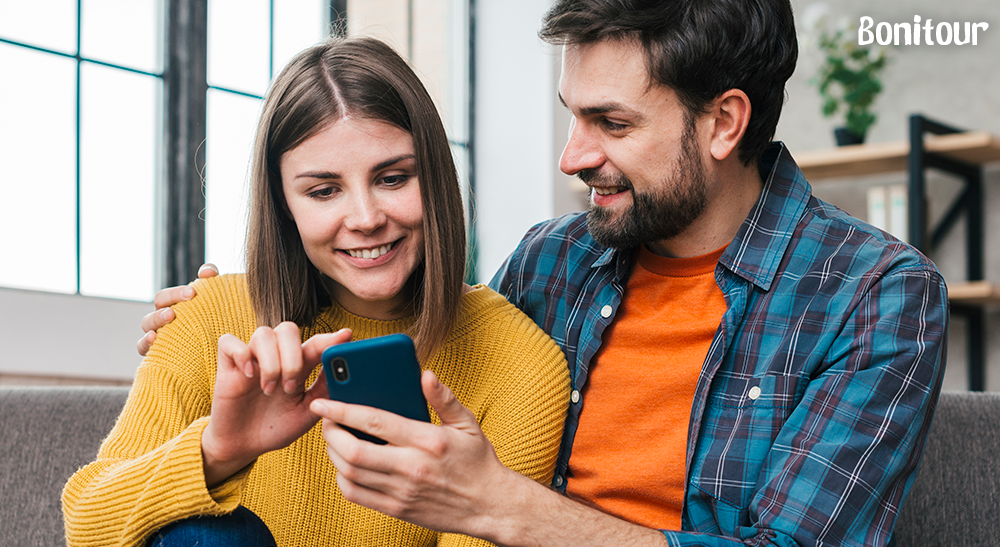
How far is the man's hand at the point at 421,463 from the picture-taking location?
A: 82cm

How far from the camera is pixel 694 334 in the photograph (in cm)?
124

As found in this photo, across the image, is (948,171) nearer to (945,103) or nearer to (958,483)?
A: (945,103)

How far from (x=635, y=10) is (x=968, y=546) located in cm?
94

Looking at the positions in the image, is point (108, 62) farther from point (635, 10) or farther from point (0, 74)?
point (635, 10)

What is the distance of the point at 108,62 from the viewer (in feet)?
7.93

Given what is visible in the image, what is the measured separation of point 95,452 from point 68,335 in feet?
2.55

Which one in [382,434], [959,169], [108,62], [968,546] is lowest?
[968,546]

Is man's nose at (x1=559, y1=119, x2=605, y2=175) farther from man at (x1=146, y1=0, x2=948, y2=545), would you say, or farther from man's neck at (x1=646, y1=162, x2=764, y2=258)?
man's neck at (x1=646, y1=162, x2=764, y2=258)

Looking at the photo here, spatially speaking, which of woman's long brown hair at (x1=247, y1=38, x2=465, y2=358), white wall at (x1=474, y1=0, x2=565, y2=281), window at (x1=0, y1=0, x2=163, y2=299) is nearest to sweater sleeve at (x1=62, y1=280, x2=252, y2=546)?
woman's long brown hair at (x1=247, y1=38, x2=465, y2=358)

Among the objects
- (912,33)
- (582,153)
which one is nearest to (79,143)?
(582,153)

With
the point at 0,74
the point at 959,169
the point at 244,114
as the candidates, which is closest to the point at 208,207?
the point at 244,114

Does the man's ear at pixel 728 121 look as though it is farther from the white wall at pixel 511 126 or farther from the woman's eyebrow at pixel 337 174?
the white wall at pixel 511 126

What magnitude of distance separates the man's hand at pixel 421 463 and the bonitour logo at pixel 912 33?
9.24 feet

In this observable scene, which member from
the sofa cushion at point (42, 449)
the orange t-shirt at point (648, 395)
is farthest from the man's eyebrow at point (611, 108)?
the sofa cushion at point (42, 449)
